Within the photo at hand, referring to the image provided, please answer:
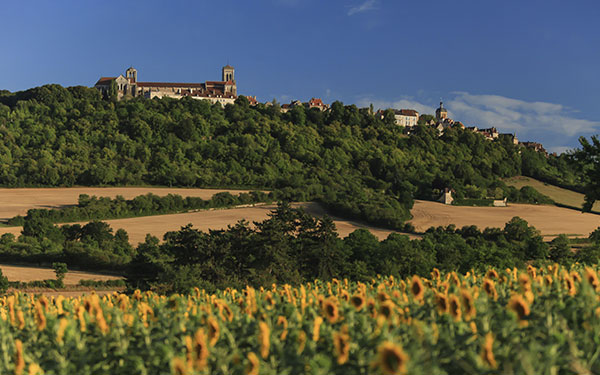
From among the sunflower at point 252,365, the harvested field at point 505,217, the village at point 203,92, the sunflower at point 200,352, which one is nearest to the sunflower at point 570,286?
the sunflower at point 252,365

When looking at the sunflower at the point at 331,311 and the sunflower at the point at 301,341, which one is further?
the sunflower at the point at 331,311

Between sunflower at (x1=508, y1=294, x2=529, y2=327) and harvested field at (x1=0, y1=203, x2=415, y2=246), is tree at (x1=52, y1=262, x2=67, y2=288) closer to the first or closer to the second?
harvested field at (x1=0, y1=203, x2=415, y2=246)

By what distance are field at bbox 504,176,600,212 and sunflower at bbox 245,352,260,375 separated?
96049 millimetres

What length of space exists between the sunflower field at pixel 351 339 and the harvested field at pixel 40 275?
3350 centimetres

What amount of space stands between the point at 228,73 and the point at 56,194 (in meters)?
117

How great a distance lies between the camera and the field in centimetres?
9936

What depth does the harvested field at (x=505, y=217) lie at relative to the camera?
7089cm

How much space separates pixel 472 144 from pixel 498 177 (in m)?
25.0

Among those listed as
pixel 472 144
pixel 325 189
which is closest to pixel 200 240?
pixel 325 189

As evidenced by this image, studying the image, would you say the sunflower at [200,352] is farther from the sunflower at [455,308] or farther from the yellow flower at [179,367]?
the sunflower at [455,308]

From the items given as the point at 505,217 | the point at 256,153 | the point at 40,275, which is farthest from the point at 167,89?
the point at 40,275

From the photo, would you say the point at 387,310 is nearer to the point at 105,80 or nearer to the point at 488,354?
the point at 488,354

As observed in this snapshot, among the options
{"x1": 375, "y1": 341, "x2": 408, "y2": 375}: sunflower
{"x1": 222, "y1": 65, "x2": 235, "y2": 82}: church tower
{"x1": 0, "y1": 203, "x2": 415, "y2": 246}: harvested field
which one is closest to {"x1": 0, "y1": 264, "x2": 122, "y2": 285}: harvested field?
{"x1": 0, "y1": 203, "x2": 415, "y2": 246}: harvested field

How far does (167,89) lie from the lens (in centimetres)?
16812
